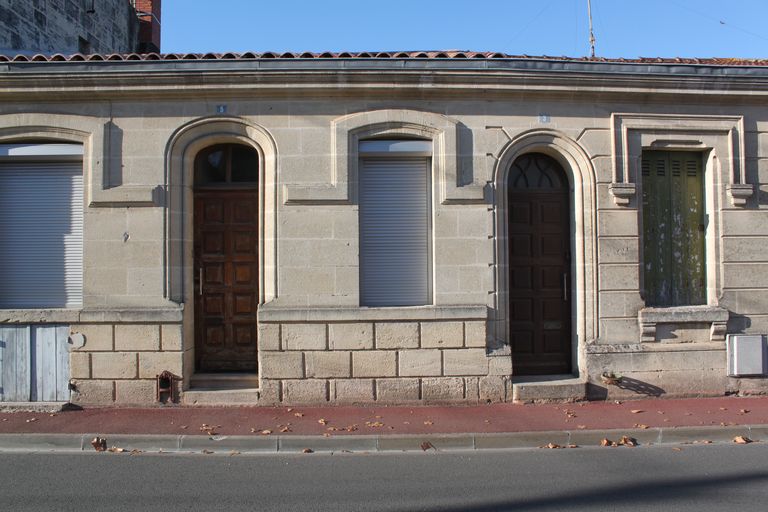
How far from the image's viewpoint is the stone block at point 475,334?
26.6ft

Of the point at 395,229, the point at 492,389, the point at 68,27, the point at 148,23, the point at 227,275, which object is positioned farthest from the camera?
the point at 148,23

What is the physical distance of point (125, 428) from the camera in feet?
23.1

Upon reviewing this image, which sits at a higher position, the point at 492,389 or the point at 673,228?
the point at 673,228

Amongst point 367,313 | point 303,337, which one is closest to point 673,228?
point 367,313

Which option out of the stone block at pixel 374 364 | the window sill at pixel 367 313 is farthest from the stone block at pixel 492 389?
the stone block at pixel 374 364

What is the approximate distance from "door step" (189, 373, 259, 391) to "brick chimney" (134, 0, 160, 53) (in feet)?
44.1

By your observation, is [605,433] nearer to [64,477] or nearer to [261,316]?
[261,316]

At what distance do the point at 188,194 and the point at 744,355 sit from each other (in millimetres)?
7599

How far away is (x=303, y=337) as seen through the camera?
805 cm

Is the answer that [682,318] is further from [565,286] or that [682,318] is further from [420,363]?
[420,363]

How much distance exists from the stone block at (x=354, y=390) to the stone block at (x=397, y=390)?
0.11 m

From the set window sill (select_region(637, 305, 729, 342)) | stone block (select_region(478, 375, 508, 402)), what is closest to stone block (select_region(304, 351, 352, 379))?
stone block (select_region(478, 375, 508, 402))

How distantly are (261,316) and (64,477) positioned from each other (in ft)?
9.69

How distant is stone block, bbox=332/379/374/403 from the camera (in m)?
8.05
